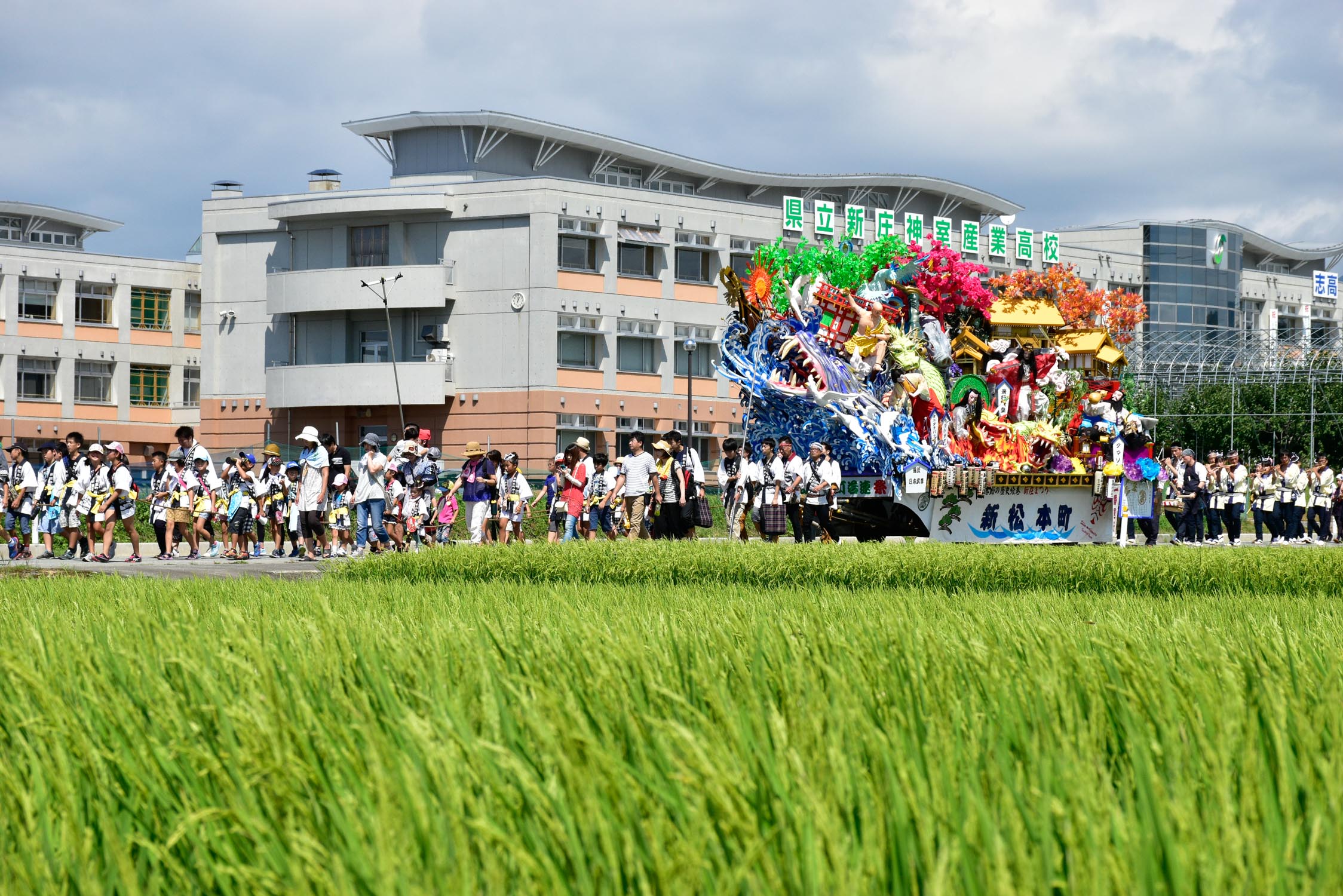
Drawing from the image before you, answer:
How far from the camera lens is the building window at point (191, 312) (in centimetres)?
5891

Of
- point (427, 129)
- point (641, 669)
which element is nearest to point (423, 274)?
point (427, 129)

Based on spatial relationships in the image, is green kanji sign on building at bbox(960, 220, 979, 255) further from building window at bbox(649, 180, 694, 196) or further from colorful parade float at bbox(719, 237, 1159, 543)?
colorful parade float at bbox(719, 237, 1159, 543)

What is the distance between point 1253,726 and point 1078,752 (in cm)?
37

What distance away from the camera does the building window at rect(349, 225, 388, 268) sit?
47.2 metres

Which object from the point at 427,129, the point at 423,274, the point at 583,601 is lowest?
the point at 583,601

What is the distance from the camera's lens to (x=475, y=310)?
46.4 metres

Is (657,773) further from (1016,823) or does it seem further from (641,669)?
(641,669)

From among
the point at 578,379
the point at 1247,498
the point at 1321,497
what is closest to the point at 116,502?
the point at 1247,498

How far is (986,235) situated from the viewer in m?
57.9

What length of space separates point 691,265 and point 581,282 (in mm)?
4225

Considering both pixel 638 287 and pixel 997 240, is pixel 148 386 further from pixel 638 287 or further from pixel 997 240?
pixel 997 240

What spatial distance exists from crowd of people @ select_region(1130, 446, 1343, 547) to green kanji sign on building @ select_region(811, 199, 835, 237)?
2256 centimetres

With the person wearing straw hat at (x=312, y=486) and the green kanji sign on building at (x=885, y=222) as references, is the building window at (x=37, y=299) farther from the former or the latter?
the person wearing straw hat at (x=312, y=486)

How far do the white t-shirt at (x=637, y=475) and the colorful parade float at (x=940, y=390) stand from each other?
58.2 inches
